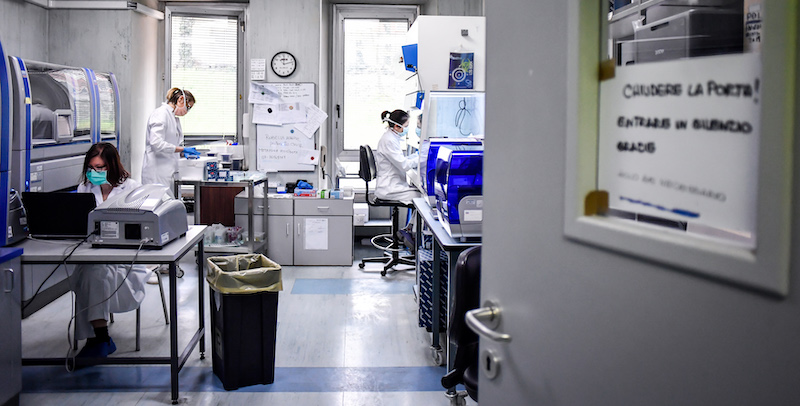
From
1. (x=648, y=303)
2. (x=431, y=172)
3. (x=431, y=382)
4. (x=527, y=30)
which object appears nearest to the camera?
(x=648, y=303)

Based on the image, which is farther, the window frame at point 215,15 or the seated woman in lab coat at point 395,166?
the window frame at point 215,15

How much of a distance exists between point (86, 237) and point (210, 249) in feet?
7.64

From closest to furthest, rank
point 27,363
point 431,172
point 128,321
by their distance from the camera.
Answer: point 27,363 → point 431,172 → point 128,321

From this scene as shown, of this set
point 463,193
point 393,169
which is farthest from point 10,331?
point 393,169

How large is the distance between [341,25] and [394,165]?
195cm

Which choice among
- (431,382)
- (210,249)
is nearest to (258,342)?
(431,382)

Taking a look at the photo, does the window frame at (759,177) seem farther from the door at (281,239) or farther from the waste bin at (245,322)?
the door at (281,239)

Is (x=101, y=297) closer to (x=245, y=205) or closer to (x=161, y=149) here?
(x=245, y=205)

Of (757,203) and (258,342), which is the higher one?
(757,203)

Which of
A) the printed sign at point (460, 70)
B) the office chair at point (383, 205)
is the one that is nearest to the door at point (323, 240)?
the office chair at point (383, 205)

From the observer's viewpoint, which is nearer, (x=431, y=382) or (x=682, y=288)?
(x=682, y=288)

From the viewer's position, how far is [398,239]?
5.66 metres

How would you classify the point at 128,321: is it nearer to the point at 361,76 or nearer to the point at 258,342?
the point at 258,342

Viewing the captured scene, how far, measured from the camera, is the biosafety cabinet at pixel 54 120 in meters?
3.91
